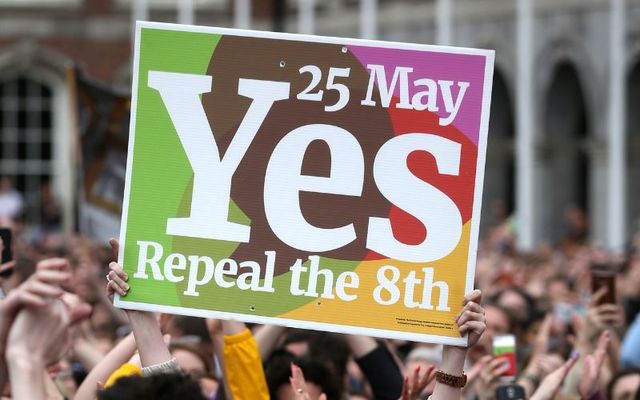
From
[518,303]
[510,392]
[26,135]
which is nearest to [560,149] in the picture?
[26,135]

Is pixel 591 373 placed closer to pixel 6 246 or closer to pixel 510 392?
A: pixel 510 392

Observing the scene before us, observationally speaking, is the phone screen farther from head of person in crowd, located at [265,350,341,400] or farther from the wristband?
head of person in crowd, located at [265,350,341,400]

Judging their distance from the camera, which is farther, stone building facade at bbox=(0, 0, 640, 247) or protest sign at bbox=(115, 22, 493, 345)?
stone building facade at bbox=(0, 0, 640, 247)

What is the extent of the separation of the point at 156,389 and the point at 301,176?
137cm

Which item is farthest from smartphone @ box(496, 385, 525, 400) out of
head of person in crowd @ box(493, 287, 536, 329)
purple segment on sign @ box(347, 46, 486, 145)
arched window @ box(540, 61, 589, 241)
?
arched window @ box(540, 61, 589, 241)

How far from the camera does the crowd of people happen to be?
341 centimetres

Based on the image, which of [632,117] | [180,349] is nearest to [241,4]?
[632,117]

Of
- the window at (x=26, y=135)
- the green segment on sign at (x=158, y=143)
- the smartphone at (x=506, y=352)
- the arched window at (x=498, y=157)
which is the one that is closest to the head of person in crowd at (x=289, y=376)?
the smartphone at (x=506, y=352)

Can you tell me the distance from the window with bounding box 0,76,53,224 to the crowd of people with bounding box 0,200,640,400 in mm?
27254

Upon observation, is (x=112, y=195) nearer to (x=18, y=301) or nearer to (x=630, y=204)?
(x=18, y=301)

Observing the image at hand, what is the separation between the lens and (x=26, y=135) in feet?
122

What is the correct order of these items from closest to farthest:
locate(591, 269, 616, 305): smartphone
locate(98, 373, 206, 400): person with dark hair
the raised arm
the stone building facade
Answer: locate(98, 373, 206, 400): person with dark hair, the raised arm, locate(591, 269, 616, 305): smartphone, the stone building facade

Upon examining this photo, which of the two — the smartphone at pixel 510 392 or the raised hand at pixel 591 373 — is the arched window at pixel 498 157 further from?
the smartphone at pixel 510 392

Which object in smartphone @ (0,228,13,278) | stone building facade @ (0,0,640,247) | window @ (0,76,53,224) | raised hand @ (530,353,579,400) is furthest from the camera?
window @ (0,76,53,224)
